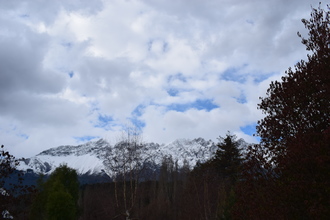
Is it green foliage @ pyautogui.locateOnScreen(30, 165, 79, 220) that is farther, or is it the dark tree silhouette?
green foliage @ pyautogui.locateOnScreen(30, 165, 79, 220)

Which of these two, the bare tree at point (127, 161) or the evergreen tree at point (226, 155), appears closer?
the bare tree at point (127, 161)

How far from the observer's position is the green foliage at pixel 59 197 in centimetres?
1981

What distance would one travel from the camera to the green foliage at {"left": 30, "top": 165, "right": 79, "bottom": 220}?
19.8 meters

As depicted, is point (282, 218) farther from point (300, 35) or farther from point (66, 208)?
point (66, 208)

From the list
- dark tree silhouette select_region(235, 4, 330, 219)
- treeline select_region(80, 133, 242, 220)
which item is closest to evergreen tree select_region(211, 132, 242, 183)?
treeline select_region(80, 133, 242, 220)

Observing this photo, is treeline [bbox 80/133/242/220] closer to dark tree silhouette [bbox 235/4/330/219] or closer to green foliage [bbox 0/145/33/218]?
dark tree silhouette [bbox 235/4/330/219]

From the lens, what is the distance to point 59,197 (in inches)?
790

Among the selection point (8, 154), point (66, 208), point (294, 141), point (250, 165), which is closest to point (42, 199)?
point (66, 208)

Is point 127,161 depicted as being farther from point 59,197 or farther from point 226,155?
point 226,155

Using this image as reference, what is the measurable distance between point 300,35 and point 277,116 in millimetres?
2376

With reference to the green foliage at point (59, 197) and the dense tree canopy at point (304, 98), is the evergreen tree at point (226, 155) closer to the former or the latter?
the green foliage at point (59, 197)

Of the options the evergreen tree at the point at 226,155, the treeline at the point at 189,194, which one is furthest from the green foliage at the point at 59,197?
the evergreen tree at the point at 226,155

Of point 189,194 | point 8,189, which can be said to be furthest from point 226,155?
point 8,189

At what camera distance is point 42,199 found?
2534cm
